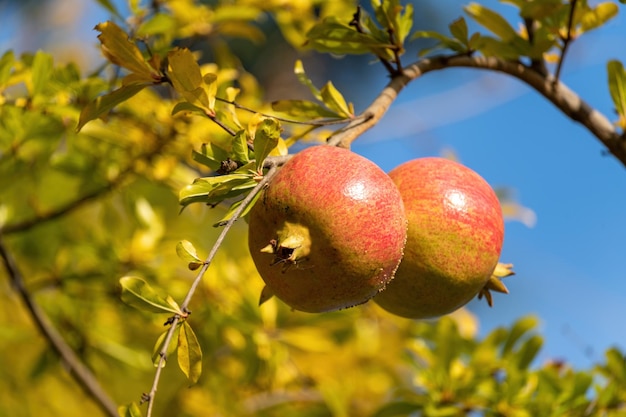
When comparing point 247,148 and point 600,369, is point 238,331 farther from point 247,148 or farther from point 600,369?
point 247,148

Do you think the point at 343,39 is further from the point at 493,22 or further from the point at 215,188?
the point at 215,188

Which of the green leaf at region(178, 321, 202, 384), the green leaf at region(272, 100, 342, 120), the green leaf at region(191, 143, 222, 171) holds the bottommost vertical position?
the green leaf at region(178, 321, 202, 384)

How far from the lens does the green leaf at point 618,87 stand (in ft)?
4.35

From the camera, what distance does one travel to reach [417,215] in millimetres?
994

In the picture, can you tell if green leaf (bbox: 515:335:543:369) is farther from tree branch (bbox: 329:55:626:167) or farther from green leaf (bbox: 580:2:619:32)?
green leaf (bbox: 580:2:619:32)

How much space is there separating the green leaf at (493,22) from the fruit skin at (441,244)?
41 centimetres

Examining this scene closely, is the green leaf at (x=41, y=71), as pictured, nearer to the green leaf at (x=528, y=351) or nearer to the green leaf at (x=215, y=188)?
the green leaf at (x=215, y=188)

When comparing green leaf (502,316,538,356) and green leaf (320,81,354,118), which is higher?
green leaf (320,81,354,118)

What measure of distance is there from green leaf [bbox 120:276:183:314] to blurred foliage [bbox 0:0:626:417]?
191mm

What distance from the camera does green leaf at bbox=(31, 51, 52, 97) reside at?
4.69ft

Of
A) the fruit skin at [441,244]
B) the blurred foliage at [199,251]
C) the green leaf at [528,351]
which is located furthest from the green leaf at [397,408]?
the fruit skin at [441,244]

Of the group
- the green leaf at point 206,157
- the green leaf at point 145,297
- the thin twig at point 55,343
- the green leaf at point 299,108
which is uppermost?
the green leaf at point 206,157

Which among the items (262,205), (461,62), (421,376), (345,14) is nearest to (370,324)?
(421,376)

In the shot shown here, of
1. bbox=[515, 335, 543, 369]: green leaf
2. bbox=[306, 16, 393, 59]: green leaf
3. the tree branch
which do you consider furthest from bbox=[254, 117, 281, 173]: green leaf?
bbox=[515, 335, 543, 369]: green leaf
